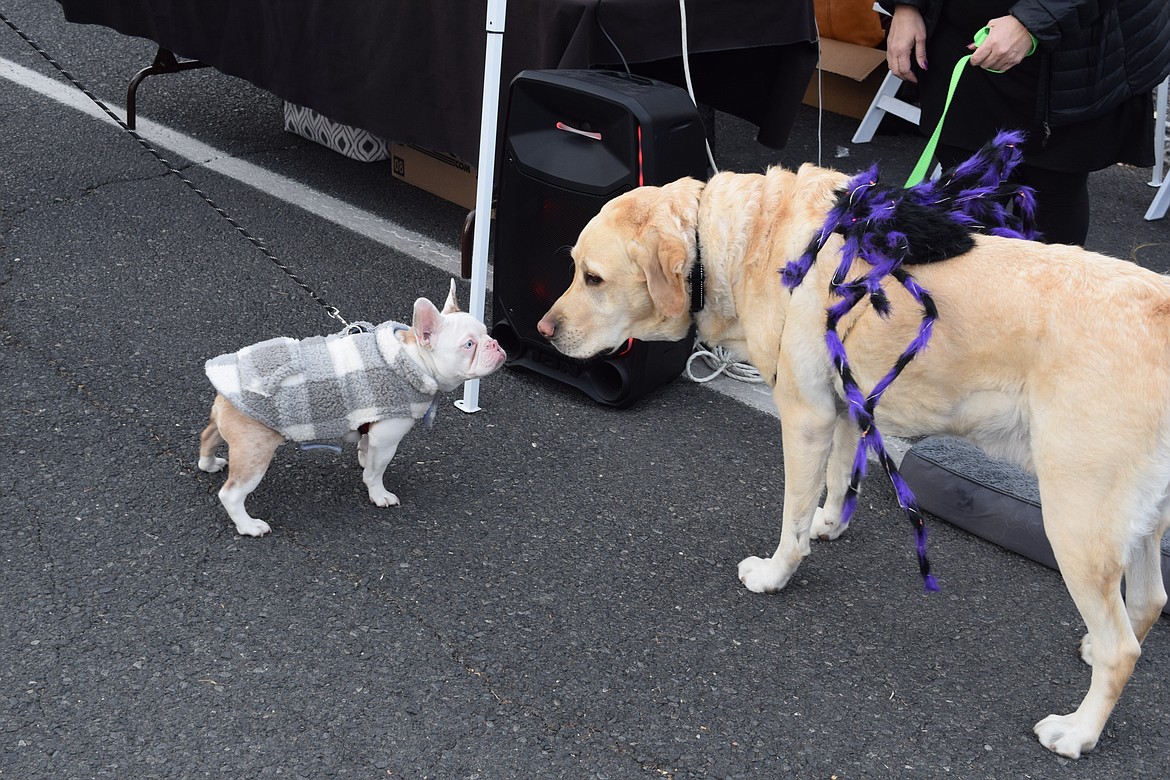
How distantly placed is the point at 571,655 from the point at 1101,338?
4.90 ft

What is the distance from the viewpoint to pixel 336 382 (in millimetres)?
2855

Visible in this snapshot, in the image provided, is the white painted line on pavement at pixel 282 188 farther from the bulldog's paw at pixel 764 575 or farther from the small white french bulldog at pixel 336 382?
the bulldog's paw at pixel 764 575

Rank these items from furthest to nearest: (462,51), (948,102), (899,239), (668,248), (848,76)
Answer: (848,76), (462,51), (948,102), (668,248), (899,239)

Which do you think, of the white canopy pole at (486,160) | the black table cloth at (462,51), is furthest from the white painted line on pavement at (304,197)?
the white canopy pole at (486,160)

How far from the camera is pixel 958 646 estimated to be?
9.41 feet

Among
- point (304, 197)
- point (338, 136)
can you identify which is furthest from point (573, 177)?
point (338, 136)

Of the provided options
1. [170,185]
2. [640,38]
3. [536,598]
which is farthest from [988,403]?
[170,185]

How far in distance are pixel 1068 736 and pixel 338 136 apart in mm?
4788

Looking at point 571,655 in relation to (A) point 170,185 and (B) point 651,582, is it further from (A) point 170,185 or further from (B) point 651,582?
(A) point 170,185

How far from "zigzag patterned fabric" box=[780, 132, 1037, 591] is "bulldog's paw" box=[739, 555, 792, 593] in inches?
17.5

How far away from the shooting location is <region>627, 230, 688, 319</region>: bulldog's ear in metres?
2.70

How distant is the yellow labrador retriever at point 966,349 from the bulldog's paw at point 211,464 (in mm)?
1138

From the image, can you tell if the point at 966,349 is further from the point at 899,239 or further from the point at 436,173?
the point at 436,173

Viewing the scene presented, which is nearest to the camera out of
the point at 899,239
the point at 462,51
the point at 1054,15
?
the point at 899,239
